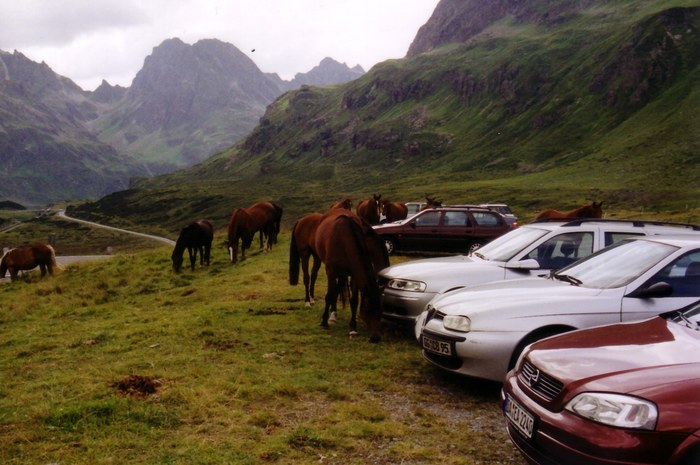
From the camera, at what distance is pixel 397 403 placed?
268 inches

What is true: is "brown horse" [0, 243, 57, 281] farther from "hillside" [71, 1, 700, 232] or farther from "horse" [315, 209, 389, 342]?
"hillside" [71, 1, 700, 232]

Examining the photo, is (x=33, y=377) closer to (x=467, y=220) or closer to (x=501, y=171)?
(x=467, y=220)

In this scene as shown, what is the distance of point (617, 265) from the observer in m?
7.08

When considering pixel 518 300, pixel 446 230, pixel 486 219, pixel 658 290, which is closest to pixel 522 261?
pixel 518 300

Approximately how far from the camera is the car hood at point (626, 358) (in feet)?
12.8

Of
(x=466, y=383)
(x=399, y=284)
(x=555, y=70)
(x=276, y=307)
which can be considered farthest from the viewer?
(x=555, y=70)

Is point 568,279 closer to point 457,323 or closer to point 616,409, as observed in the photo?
point 457,323

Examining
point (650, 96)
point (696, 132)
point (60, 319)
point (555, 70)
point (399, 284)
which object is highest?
point (555, 70)

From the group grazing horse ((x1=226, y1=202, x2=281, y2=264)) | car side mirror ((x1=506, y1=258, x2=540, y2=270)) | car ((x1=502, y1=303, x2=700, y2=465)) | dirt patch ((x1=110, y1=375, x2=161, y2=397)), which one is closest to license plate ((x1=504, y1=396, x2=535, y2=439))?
car ((x1=502, y1=303, x2=700, y2=465))

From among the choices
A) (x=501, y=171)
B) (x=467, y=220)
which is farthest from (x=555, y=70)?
(x=467, y=220)

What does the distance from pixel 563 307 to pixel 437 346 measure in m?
1.65

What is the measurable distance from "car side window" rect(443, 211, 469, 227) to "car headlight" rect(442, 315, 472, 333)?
43.4ft

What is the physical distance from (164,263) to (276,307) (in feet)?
44.1

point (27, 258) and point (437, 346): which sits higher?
point (437, 346)
